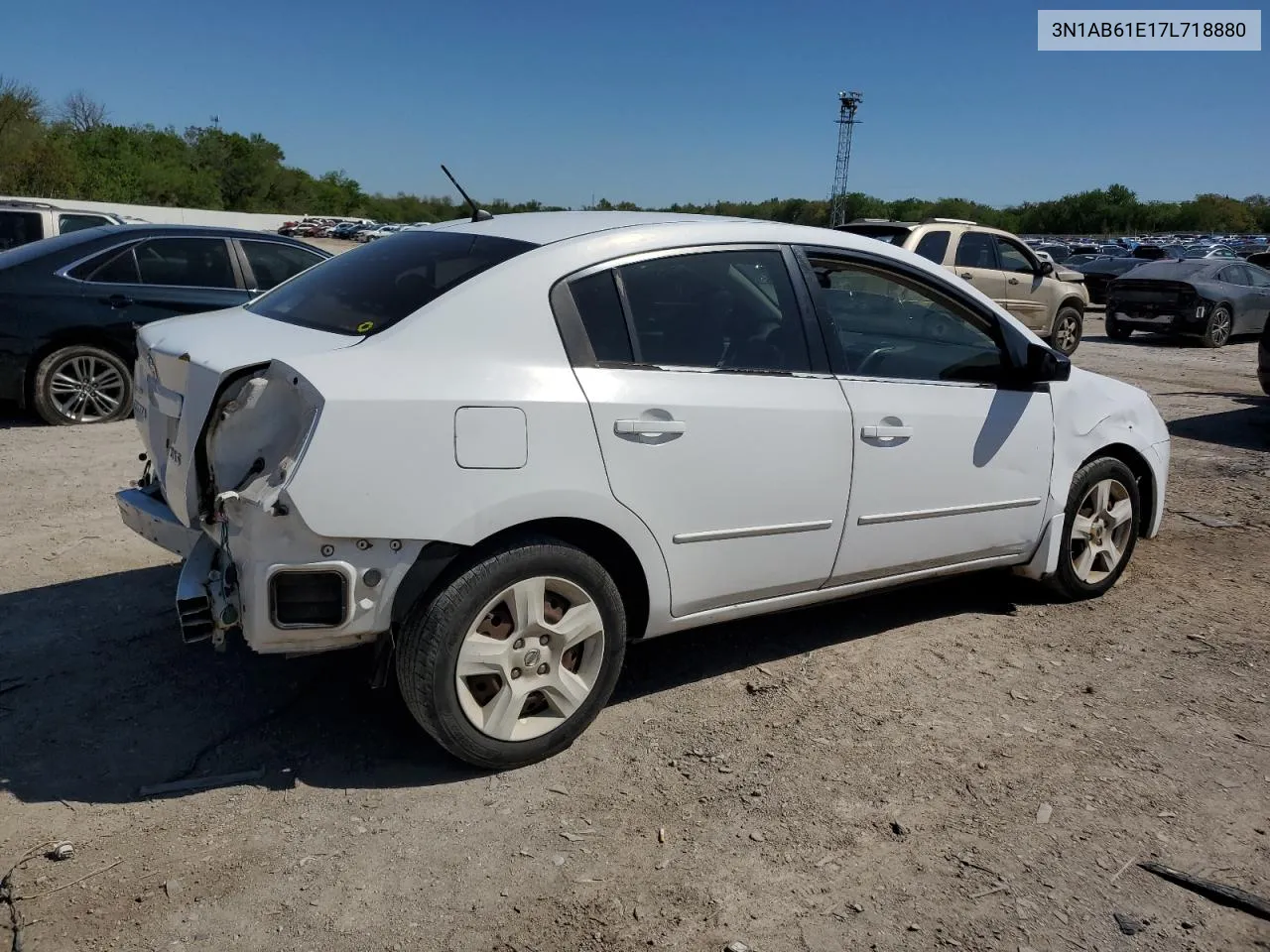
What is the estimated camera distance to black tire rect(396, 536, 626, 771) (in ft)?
9.89

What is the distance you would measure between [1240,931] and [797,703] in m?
1.56

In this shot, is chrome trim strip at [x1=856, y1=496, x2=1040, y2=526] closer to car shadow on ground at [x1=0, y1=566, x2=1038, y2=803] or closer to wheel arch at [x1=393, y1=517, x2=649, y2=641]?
car shadow on ground at [x1=0, y1=566, x2=1038, y2=803]

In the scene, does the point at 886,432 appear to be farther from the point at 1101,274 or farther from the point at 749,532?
the point at 1101,274

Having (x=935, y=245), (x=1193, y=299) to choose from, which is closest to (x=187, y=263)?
(x=935, y=245)

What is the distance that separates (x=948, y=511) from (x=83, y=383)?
684 cm

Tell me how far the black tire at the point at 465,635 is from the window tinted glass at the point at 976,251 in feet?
37.5

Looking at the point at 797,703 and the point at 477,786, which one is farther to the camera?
the point at 797,703

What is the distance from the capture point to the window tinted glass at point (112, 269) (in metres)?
7.95

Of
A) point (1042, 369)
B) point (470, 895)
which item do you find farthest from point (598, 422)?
point (1042, 369)

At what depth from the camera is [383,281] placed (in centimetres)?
354

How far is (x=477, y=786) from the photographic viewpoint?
3213 mm

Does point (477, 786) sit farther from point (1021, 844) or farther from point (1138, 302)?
point (1138, 302)

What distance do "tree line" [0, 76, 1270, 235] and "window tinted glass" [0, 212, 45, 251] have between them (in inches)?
1899

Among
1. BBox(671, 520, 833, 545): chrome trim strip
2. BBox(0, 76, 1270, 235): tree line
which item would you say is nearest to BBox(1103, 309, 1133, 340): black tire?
BBox(671, 520, 833, 545): chrome trim strip
